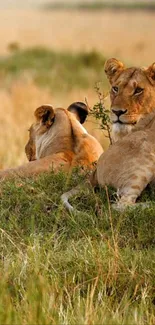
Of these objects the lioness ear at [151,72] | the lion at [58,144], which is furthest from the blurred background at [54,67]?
the lioness ear at [151,72]

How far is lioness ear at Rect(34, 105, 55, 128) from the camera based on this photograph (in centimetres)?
675

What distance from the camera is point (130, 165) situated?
18.0 feet

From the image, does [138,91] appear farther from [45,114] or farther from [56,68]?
[56,68]

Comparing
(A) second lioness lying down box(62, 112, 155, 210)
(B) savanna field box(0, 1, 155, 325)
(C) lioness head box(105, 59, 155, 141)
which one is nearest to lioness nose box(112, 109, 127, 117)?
(C) lioness head box(105, 59, 155, 141)

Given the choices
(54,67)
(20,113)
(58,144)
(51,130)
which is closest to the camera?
(58,144)

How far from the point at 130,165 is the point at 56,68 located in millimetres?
14607

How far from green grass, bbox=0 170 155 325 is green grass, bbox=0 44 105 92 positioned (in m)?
11.7

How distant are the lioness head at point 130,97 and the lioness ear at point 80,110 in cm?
54

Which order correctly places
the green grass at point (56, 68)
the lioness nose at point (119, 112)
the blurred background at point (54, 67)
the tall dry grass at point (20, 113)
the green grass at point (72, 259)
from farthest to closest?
the green grass at point (56, 68)
the blurred background at point (54, 67)
the tall dry grass at point (20, 113)
the lioness nose at point (119, 112)
the green grass at point (72, 259)

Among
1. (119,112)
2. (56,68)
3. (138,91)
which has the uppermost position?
(56,68)

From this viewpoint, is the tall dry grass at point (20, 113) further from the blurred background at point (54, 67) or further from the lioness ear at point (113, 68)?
the lioness ear at point (113, 68)

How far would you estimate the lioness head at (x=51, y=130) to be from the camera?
6.61m

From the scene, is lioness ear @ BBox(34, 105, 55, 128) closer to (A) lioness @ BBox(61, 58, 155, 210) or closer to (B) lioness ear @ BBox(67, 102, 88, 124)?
(B) lioness ear @ BBox(67, 102, 88, 124)

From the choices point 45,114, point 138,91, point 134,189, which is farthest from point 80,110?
point 134,189
